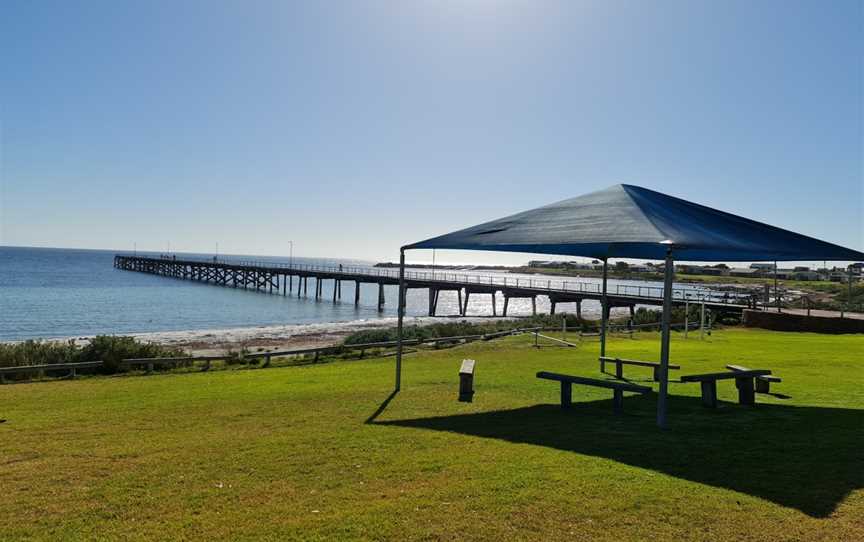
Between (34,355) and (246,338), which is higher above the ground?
(34,355)

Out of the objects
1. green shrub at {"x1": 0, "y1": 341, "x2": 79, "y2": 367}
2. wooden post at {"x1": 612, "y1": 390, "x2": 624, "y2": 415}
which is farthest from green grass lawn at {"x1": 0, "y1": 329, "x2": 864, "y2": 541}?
green shrub at {"x1": 0, "y1": 341, "x2": 79, "y2": 367}

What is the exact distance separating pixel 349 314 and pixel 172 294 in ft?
76.6

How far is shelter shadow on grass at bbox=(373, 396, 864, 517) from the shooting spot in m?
4.97

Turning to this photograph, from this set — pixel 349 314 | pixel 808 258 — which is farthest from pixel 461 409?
pixel 349 314

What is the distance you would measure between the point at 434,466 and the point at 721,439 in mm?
3389

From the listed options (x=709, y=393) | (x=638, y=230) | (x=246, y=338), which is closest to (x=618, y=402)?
(x=709, y=393)

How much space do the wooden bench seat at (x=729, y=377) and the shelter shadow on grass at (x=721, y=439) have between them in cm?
19

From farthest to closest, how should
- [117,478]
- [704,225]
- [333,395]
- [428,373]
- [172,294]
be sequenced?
[172,294], [428,373], [333,395], [704,225], [117,478]

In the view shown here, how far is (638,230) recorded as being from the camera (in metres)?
7.38

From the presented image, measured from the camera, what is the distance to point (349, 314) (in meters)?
51.9

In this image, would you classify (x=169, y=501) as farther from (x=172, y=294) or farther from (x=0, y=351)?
(x=172, y=294)

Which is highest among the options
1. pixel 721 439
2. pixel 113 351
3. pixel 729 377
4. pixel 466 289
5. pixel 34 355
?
pixel 729 377

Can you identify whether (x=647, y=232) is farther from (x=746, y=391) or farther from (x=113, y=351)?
(x=113, y=351)

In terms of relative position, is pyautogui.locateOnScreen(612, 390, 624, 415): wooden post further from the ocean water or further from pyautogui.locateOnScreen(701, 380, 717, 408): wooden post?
the ocean water
